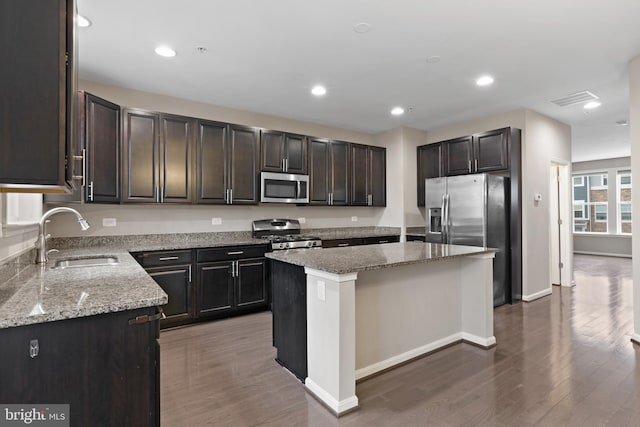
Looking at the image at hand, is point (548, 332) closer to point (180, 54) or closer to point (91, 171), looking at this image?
point (180, 54)

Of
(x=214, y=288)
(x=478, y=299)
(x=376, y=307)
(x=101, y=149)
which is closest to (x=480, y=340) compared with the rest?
(x=478, y=299)

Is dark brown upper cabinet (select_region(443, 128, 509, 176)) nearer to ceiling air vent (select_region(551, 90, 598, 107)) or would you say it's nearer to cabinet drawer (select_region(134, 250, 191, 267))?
ceiling air vent (select_region(551, 90, 598, 107))

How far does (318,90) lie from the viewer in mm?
3904

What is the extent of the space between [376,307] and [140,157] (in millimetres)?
2960

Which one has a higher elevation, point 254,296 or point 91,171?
point 91,171

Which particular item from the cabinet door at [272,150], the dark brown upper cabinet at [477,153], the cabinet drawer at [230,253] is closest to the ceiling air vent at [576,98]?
the dark brown upper cabinet at [477,153]

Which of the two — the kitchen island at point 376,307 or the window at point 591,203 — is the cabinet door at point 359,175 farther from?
the window at point 591,203

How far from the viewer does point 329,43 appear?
282 centimetres

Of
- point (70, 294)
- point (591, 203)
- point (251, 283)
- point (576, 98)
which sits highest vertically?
point (576, 98)

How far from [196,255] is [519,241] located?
426 centimetres

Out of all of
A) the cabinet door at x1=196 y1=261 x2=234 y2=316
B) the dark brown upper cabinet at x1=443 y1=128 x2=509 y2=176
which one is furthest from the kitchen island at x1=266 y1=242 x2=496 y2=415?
the dark brown upper cabinet at x1=443 y1=128 x2=509 y2=176

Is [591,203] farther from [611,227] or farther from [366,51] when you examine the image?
[366,51]

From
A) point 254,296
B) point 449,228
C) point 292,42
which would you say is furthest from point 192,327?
point 449,228

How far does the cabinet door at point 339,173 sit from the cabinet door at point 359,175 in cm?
13
